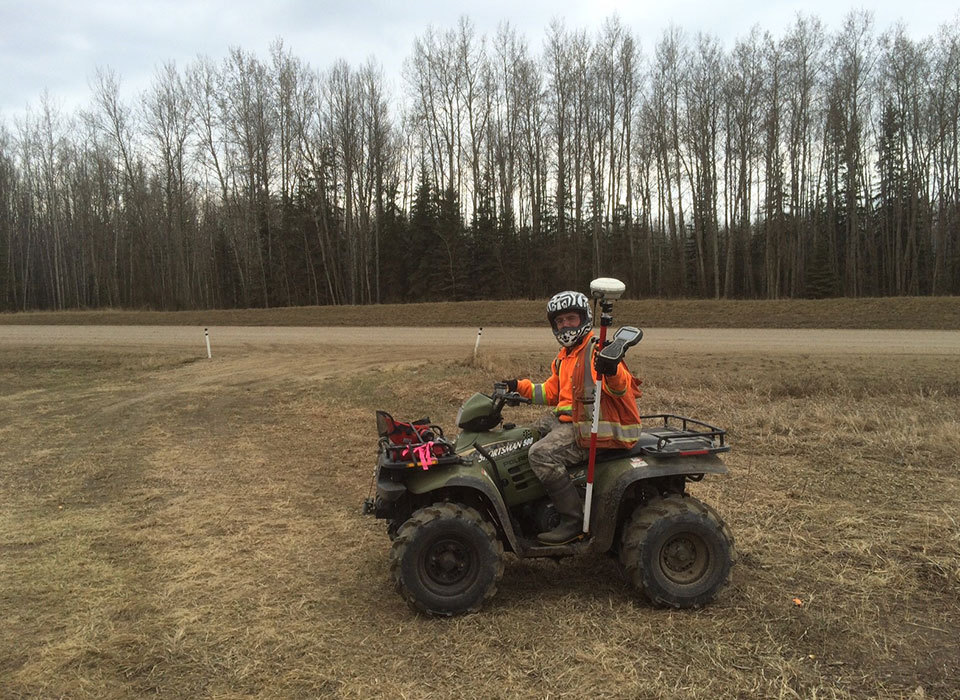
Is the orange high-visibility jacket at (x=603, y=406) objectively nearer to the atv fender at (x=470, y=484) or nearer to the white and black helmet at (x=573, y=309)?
the white and black helmet at (x=573, y=309)

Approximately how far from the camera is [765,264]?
42.9 meters

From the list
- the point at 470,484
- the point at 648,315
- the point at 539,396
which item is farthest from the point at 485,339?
the point at 470,484

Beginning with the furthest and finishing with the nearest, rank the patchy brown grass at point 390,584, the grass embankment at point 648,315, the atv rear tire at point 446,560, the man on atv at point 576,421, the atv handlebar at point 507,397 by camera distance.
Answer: the grass embankment at point 648,315 < the atv handlebar at point 507,397 < the man on atv at point 576,421 < the atv rear tire at point 446,560 < the patchy brown grass at point 390,584

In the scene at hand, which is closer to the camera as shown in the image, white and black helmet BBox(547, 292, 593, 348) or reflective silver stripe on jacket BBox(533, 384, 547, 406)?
white and black helmet BBox(547, 292, 593, 348)

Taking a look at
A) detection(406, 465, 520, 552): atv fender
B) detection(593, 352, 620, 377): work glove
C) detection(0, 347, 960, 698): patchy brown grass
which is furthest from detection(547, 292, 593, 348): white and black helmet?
detection(0, 347, 960, 698): patchy brown grass

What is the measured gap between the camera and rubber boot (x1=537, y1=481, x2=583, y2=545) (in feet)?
12.1

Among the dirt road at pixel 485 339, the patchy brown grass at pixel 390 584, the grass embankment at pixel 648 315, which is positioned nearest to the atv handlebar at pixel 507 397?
the patchy brown grass at pixel 390 584

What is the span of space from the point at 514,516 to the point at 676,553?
0.97 meters

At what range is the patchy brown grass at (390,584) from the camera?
9.94 feet

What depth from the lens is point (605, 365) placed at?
11.0ft

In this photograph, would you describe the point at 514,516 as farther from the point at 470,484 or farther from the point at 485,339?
the point at 485,339

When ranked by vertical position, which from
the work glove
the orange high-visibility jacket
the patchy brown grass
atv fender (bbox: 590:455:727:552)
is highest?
the work glove

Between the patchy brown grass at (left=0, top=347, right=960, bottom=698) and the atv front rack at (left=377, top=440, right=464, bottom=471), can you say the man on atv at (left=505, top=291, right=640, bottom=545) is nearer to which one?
the atv front rack at (left=377, top=440, right=464, bottom=471)

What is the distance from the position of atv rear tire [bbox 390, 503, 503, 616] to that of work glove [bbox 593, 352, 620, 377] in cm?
108
